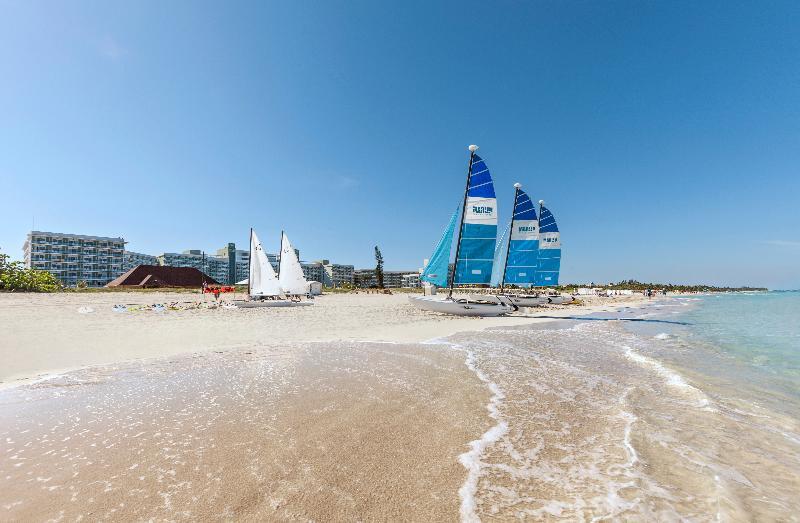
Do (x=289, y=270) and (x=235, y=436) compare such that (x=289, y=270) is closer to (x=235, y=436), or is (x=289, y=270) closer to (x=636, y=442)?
(x=235, y=436)

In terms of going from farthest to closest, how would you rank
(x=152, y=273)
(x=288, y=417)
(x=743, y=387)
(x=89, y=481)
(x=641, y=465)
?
(x=152, y=273) < (x=743, y=387) < (x=288, y=417) < (x=641, y=465) < (x=89, y=481)

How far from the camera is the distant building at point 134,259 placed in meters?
163

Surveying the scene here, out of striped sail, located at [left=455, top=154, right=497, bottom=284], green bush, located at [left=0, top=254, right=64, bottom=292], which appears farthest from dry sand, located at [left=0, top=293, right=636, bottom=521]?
green bush, located at [left=0, top=254, right=64, bottom=292]

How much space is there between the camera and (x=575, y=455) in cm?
489

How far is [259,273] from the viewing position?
3788 cm

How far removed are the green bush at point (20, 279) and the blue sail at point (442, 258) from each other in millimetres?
70572

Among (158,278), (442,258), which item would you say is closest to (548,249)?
(442,258)

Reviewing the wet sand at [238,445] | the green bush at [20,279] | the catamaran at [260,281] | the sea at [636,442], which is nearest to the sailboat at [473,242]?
the catamaran at [260,281]

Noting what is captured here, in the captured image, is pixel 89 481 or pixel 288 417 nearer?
pixel 89 481

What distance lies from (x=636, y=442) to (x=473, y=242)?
25.9 m

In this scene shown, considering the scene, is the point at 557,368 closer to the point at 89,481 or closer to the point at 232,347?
the point at 89,481

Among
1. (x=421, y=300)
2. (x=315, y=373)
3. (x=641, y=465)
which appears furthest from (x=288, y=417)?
(x=421, y=300)

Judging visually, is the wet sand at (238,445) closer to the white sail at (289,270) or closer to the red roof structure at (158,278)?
the white sail at (289,270)

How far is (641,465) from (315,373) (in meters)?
7.34
